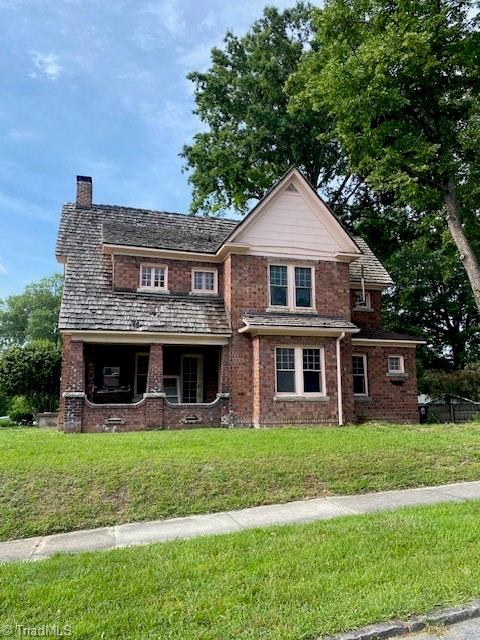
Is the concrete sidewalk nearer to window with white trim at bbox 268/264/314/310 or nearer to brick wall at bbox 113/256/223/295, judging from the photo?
window with white trim at bbox 268/264/314/310

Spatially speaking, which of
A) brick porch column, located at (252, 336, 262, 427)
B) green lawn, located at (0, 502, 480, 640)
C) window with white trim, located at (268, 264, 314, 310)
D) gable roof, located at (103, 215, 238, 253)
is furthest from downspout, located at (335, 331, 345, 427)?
green lawn, located at (0, 502, 480, 640)

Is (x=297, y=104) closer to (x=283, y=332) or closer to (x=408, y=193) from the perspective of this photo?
(x=408, y=193)

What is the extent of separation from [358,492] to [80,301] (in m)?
11.4

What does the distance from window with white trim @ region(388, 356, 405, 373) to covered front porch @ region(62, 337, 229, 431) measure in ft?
22.4

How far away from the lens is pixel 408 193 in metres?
19.6

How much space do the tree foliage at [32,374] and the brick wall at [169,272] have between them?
8.01 metres

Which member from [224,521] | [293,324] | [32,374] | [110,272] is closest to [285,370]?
[293,324]

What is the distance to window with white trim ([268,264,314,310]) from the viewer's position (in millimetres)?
17734

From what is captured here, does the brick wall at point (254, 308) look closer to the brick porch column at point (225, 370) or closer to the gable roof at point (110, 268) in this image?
the brick porch column at point (225, 370)

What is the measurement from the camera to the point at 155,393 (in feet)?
52.6

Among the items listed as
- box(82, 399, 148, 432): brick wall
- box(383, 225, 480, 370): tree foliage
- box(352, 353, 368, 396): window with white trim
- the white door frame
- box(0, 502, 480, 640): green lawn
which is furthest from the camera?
box(383, 225, 480, 370): tree foliage

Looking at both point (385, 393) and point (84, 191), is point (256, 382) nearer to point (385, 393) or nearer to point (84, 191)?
point (385, 393)

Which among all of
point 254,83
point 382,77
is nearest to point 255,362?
point 382,77

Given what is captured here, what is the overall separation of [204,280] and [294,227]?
3828 millimetres
